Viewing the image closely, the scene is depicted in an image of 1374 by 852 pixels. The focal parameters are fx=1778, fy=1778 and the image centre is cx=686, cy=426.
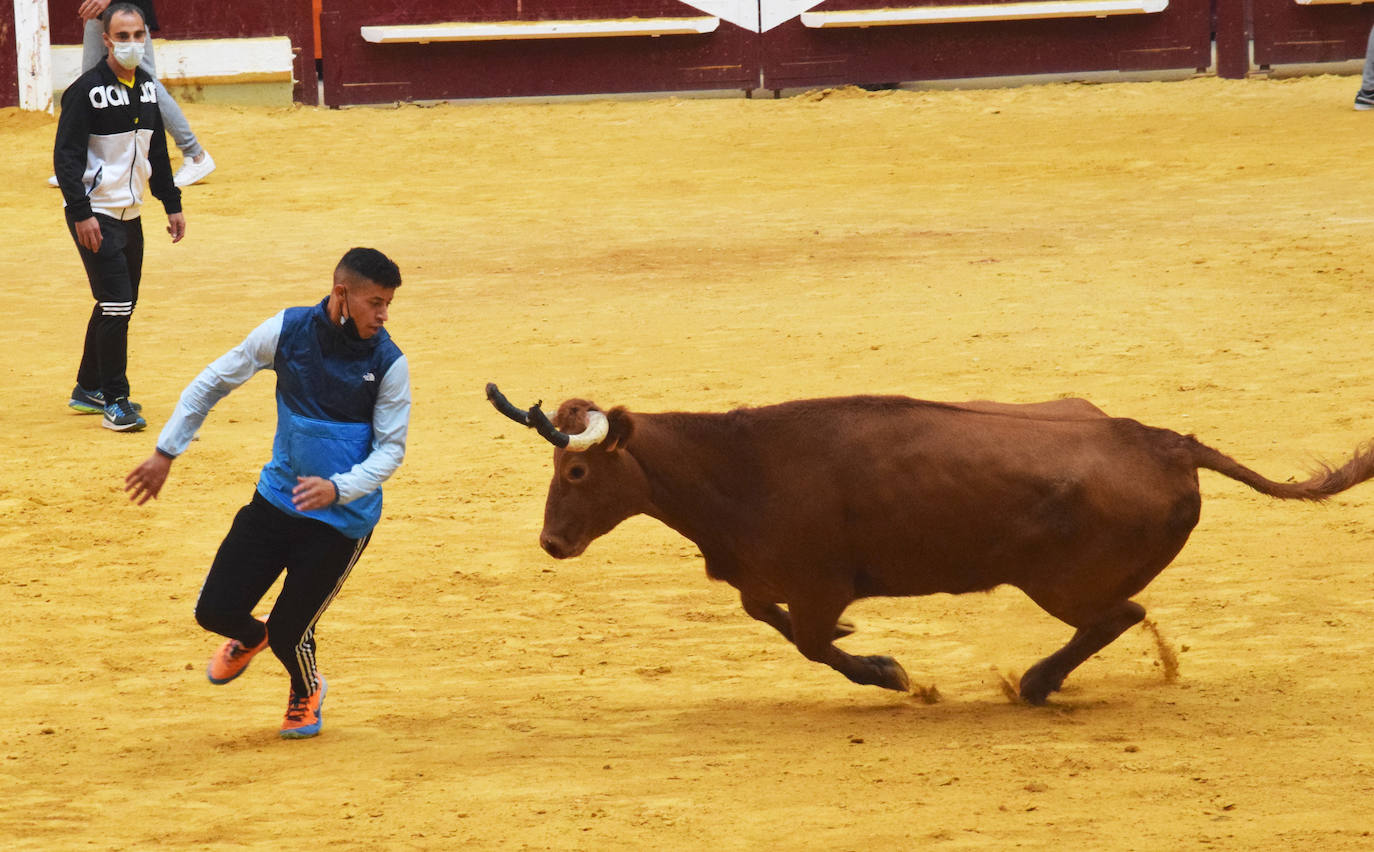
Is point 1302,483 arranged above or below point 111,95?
below

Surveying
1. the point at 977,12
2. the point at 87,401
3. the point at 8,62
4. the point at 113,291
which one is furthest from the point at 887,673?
the point at 8,62

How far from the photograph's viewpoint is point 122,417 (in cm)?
959

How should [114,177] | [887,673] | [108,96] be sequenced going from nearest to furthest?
1. [887,673]
2. [108,96]
3. [114,177]

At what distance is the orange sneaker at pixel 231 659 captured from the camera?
5457 millimetres

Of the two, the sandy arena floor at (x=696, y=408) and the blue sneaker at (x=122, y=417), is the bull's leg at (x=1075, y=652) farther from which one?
the blue sneaker at (x=122, y=417)

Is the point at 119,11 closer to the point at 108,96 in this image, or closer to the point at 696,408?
the point at 108,96

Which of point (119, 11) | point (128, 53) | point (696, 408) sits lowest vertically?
point (696, 408)

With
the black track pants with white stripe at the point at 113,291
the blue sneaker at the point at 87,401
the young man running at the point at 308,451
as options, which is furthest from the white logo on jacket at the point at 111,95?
the young man running at the point at 308,451

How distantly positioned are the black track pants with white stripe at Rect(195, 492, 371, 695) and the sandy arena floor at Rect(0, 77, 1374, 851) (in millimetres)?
403

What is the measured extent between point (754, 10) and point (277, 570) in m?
15.1

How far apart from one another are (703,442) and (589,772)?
1183 mm

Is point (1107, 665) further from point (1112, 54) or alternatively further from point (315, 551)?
point (1112, 54)

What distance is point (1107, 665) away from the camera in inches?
237

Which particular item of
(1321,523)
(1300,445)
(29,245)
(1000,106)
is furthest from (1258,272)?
(29,245)
